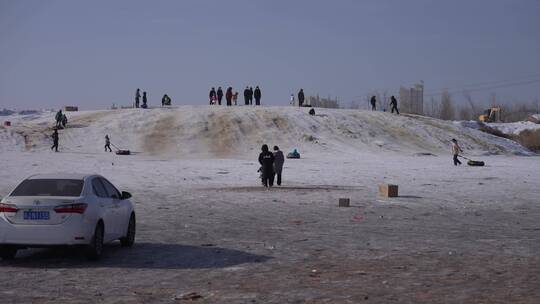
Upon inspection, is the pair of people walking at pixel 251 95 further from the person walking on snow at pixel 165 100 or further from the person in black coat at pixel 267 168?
the person in black coat at pixel 267 168

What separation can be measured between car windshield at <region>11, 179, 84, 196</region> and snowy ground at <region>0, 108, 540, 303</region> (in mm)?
1103

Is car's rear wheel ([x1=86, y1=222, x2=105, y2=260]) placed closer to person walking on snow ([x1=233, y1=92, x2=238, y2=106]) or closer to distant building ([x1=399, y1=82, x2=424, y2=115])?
person walking on snow ([x1=233, y1=92, x2=238, y2=106])

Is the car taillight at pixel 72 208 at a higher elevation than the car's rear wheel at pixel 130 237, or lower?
higher

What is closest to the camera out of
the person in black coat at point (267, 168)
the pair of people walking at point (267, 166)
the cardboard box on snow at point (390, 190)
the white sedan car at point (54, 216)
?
the white sedan car at point (54, 216)

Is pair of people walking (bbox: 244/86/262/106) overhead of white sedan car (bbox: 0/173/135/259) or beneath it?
overhead

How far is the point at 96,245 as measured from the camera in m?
13.7

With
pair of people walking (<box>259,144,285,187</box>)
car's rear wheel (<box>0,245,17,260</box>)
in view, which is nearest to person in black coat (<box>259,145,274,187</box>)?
pair of people walking (<box>259,144,285,187</box>)

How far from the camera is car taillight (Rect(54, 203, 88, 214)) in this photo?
13266mm

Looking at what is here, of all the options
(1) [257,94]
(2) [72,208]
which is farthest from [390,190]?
(1) [257,94]

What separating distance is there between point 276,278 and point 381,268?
1.82m

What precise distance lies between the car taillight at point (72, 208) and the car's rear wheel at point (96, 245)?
1.53 ft

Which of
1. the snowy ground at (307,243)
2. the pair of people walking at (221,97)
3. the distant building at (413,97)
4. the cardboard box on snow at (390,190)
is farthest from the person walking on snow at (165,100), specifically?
the distant building at (413,97)

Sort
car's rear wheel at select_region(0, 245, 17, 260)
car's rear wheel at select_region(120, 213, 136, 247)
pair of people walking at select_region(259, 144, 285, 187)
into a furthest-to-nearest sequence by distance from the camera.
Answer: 1. pair of people walking at select_region(259, 144, 285, 187)
2. car's rear wheel at select_region(120, 213, 136, 247)
3. car's rear wheel at select_region(0, 245, 17, 260)

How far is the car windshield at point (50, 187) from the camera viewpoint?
13.9 m
